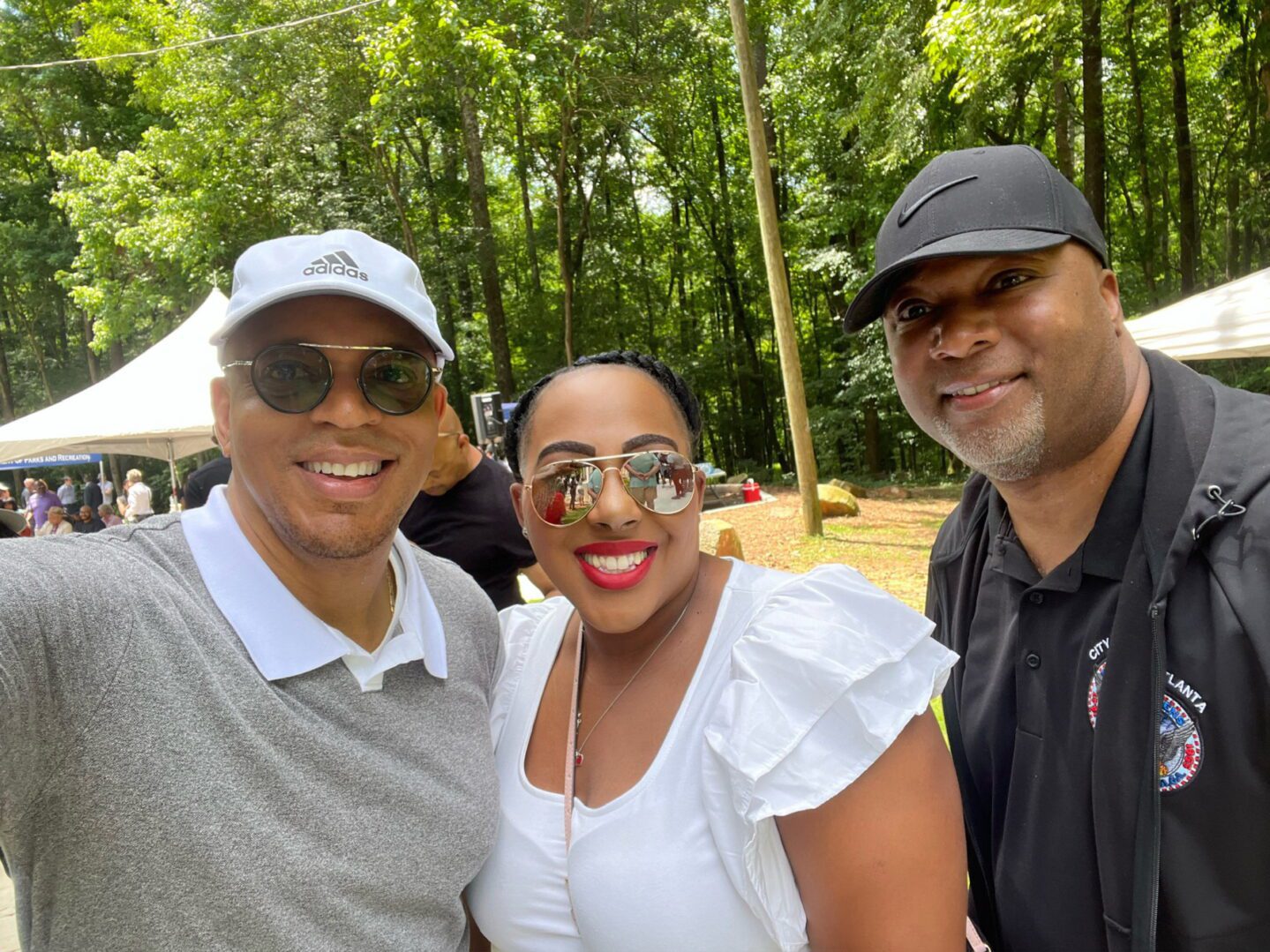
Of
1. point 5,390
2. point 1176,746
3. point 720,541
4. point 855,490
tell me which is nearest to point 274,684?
point 1176,746

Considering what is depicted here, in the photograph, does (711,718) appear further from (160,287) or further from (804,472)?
(160,287)

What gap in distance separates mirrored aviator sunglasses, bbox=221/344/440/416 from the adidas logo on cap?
154 mm

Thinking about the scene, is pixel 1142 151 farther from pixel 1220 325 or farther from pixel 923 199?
pixel 923 199

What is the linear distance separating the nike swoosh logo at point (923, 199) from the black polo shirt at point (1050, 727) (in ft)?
2.20

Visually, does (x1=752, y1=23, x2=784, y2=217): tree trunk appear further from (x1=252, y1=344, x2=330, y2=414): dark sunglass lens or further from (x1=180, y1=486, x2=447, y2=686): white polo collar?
(x1=180, y1=486, x2=447, y2=686): white polo collar

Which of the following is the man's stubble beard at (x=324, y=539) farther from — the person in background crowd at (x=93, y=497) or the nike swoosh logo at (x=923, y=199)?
the person in background crowd at (x=93, y=497)

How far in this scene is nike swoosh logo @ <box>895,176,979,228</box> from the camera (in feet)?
6.11

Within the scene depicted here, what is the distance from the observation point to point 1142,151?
19.6 metres

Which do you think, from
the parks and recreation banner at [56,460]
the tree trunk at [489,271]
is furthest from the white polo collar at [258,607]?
the tree trunk at [489,271]

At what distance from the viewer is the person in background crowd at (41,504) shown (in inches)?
705

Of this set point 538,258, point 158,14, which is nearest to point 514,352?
point 538,258

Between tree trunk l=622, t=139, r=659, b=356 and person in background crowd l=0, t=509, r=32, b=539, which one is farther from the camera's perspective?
tree trunk l=622, t=139, r=659, b=356

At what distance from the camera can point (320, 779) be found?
1514 mm

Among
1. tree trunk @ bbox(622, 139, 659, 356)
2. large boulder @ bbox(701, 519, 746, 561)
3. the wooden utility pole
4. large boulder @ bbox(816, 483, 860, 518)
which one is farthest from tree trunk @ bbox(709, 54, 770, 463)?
large boulder @ bbox(701, 519, 746, 561)
